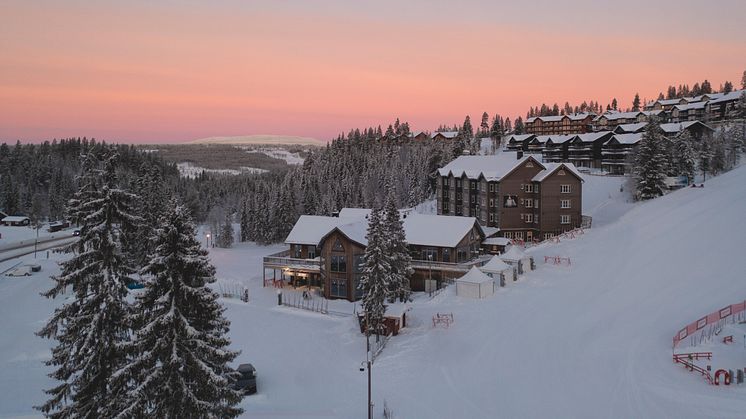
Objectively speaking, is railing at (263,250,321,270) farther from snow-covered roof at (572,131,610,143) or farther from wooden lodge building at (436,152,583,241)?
snow-covered roof at (572,131,610,143)

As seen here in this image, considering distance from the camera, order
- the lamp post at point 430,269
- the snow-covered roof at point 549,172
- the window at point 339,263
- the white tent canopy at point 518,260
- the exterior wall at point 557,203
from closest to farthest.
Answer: the white tent canopy at point 518,260, the window at point 339,263, the lamp post at point 430,269, the snow-covered roof at point 549,172, the exterior wall at point 557,203

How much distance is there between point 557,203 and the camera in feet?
212

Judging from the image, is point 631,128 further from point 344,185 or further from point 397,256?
point 397,256

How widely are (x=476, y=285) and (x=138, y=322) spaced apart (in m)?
29.7

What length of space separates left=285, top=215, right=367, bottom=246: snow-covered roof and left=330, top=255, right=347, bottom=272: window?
4.40 meters

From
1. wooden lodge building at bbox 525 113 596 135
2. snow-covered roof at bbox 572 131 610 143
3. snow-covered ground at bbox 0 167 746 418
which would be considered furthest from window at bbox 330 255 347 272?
wooden lodge building at bbox 525 113 596 135

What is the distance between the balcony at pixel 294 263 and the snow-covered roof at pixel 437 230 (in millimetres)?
9504

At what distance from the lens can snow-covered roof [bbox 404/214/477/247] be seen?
51531 mm

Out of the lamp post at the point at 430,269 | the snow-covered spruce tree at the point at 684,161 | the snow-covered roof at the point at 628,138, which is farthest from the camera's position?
the snow-covered roof at the point at 628,138

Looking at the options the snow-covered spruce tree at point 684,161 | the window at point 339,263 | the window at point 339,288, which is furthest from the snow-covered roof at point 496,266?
the snow-covered spruce tree at point 684,161

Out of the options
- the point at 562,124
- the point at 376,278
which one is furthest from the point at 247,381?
the point at 562,124

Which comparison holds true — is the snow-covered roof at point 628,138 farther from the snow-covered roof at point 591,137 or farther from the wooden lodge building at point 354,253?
the wooden lodge building at point 354,253

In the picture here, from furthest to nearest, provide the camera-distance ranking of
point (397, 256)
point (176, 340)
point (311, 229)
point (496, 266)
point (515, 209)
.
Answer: point (515, 209)
point (311, 229)
point (397, 256)
point (496, 266)
point (176, 340)

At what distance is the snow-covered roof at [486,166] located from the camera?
2623 inches
